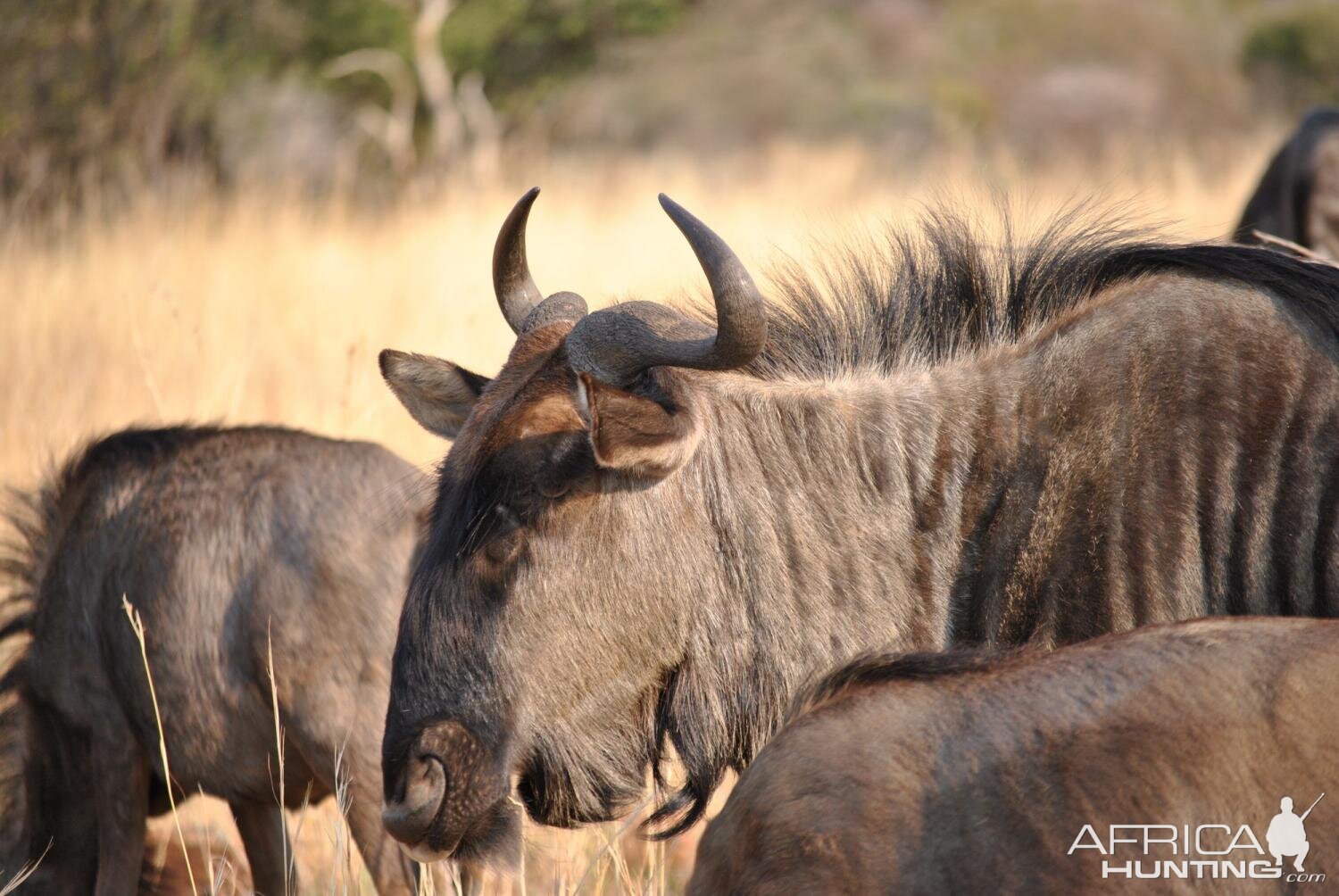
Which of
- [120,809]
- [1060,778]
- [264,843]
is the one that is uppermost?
[1060,778]

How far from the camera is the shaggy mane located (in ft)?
9.52

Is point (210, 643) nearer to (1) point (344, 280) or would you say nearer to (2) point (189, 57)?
(1) point (344, 280)

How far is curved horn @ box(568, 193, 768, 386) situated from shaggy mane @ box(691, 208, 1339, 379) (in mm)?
400

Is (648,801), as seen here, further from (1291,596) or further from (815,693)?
(1291,596)

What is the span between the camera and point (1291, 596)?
2562 mm

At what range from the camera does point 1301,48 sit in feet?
97.2

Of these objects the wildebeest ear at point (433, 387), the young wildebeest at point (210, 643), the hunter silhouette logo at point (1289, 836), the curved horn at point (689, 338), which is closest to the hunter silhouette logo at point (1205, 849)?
the hunter silhouette logo at point (1289, 836)

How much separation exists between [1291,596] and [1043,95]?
3358 centimetres

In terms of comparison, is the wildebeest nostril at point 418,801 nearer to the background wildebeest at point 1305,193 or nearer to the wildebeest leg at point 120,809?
the wildebeest leg at point 120,809

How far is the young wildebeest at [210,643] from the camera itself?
11.8 ft

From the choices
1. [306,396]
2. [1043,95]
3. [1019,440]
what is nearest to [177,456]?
[1019,440]

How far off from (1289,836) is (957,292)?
170cm

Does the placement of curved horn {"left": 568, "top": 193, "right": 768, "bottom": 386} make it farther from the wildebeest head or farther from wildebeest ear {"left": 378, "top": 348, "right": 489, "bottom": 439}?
wildebeest ear {"left": 378, "top": 348, "right": 489, "bottom": 439}

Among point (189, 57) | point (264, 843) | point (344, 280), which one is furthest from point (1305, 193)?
point (189, 57)
